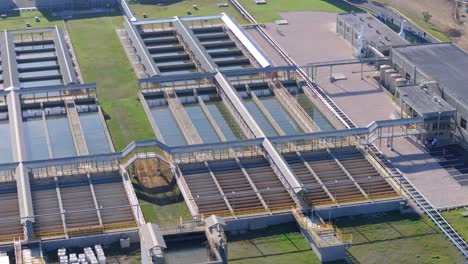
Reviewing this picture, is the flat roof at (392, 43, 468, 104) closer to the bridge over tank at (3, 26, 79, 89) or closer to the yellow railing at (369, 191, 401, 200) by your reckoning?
the yellow railing at (369, 191, 401, 200)

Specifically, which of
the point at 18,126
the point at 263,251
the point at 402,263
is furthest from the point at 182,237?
the point at 18,126

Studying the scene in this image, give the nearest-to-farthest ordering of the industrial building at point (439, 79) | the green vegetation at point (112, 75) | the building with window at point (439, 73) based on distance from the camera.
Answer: the industrial building at point (439, 79) → the building with window at point (439, 73) → the green vegetation at point (112, 75)

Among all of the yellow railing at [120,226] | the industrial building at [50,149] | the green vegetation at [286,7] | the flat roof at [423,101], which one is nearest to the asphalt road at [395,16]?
the green vegetation at [286,7]

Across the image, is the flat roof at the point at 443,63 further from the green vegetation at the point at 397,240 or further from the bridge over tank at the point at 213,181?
the green vegetation at the point at 397,240

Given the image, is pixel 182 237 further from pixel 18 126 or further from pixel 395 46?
pixel 395 46

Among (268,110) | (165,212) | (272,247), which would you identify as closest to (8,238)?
(165,212)
